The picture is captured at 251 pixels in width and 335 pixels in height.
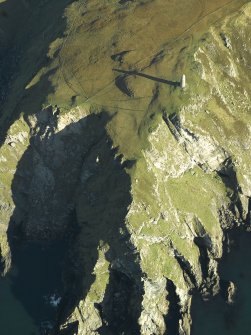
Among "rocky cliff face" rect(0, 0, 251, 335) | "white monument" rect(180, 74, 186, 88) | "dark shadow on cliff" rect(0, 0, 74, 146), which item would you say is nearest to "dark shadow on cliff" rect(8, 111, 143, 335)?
"rocky cliff face" rect(0, 0, 251, 335)

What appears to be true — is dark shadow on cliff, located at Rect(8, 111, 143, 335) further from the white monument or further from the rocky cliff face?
the white monument

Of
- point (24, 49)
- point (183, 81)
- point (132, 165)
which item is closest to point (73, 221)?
point (132, 165)

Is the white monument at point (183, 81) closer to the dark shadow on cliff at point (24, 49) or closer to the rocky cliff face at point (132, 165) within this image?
the rocky cliff face at point (132, 165)

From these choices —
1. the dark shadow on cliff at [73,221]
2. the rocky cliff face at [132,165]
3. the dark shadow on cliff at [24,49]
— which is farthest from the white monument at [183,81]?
the dark shadow on cliff at [24,49]

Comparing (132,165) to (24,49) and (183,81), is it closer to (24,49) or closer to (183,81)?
(183,81)

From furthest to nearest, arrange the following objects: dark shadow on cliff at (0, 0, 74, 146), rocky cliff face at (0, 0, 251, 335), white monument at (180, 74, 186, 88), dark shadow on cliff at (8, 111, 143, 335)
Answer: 1. dark shadow on cliff at (0, 0, 74, 146)
2. white monument at (180, 74, 186, 88)
3. rocky cliff face at (0, 0, 251, 335)
4. dark shadow on cliff at (8, 111, 143, 335)

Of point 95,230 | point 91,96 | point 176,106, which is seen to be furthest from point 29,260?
point 176,106
